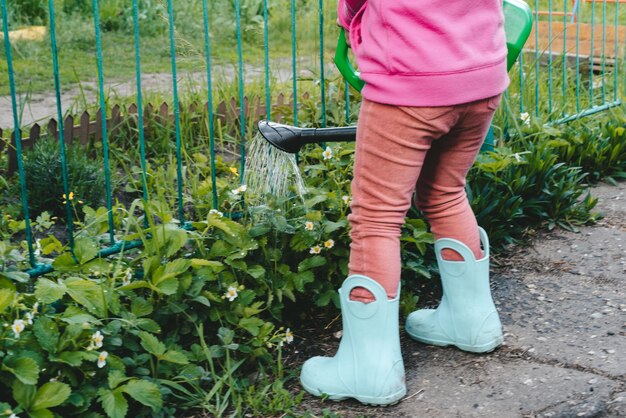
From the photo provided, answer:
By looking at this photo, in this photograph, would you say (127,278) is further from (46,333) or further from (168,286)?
(46,333)

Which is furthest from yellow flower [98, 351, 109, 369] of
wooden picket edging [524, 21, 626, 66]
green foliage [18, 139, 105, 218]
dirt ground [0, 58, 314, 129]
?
wooden picket edging [524, 21, 626, 66]

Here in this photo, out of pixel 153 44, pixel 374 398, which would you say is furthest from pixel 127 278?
pixel 153 44

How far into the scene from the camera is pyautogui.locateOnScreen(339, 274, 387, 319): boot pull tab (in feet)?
7.70

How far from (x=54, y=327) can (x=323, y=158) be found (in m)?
1.27

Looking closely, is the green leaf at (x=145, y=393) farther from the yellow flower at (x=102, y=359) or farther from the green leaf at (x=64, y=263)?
the green leaf at (x=64, y=263)

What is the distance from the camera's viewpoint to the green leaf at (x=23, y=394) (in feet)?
6.79

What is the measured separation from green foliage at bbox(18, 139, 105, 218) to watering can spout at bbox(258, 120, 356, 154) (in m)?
1.19

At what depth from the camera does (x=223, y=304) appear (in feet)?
8.50

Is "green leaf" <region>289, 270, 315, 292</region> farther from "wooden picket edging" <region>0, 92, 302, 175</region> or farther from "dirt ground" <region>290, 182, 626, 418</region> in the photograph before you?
"wooden picket edging" <region>0, 92, 302, 175</region>

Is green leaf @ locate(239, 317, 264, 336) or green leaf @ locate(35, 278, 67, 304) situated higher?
green leaf @ locate(35, 278, 67, 304)

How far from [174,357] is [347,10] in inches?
39.8

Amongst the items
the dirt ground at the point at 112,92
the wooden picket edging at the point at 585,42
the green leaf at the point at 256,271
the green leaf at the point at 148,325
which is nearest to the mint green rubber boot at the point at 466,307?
the green leaf at the point at 256,271

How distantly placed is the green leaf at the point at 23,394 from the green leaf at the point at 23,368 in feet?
0.10

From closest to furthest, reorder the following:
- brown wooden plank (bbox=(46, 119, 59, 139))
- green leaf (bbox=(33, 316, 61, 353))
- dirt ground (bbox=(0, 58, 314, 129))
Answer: green leaf (bbox=(33, 316, 61, 353)) < brown wooden plank (bbox=(46, 119, 59, 139)) < dirt ground (bbox=(0, 58, 314, 129))
